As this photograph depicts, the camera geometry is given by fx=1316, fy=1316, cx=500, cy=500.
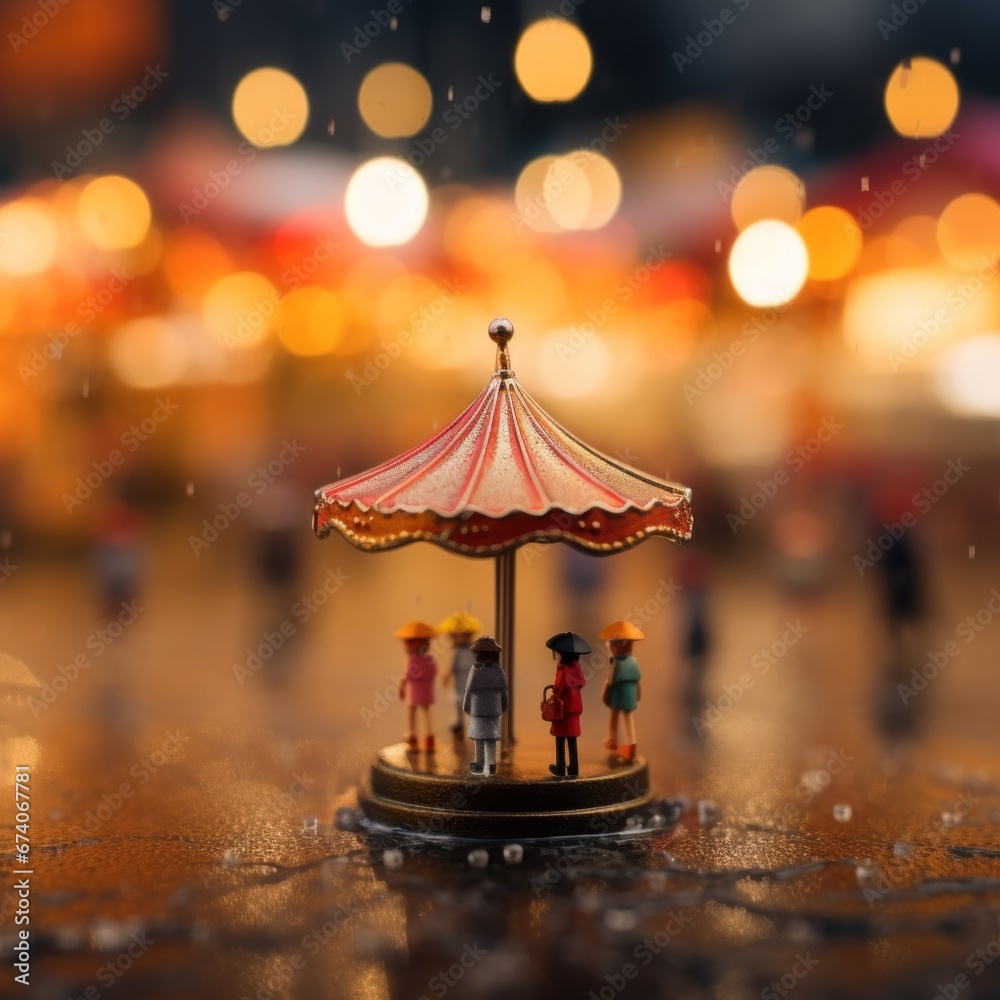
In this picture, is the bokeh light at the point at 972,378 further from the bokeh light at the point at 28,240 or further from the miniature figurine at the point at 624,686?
the miniature figurine at the point at 624,686

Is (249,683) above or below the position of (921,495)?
below

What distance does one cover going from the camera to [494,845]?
7844 mm

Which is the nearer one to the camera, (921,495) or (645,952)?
(645,952)

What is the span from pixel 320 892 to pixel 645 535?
2.95 m

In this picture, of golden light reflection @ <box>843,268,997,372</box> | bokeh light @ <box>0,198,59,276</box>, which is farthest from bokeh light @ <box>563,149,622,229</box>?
bokeh light @ <box>0,198,59,276</box>

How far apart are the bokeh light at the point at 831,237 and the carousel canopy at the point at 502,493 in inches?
893

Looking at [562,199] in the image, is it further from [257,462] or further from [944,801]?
[944,801]

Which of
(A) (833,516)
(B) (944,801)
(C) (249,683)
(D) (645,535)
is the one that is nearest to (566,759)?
(D) (645,535)

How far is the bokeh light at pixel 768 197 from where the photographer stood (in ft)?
98.9

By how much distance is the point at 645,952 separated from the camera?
6.19 meters

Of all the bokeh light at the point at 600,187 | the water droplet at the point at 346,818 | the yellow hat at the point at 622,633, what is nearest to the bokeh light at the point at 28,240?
the bokeh light at the point at 600,187

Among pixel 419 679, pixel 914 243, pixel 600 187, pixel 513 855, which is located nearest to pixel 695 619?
pixel 419 679

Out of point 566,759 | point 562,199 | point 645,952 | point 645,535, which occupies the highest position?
point 562,199

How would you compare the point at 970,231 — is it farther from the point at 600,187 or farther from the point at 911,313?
the point at 600,187
